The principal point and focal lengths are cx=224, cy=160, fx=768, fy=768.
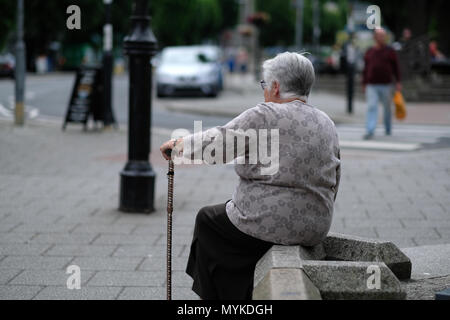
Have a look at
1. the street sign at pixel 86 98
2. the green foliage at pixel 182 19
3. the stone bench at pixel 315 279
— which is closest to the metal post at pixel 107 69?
the street sign at pixel 86 98

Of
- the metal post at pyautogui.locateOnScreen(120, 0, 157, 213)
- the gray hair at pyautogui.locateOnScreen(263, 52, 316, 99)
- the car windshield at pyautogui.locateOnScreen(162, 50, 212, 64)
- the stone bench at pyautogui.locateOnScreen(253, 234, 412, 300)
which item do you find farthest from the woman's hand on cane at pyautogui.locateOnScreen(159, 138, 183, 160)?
the car windshield at pyautogui.locateOnScreen(162, 50, 212, 64)

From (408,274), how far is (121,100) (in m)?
21.1

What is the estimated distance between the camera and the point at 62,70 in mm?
60906

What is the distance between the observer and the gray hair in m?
3.77

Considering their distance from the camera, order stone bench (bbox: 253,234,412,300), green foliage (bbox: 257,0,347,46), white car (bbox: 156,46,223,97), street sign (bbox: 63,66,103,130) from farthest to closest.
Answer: green foliage (bbox: 257,0,347,46), white car (bbox: 156,46,223,97), street sign (bbox: 63,66,103,130), stone bench (bbox: 253,234,412,300)

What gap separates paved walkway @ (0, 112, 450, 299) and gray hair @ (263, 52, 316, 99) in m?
1.66

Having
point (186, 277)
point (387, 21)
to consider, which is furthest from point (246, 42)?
point (186, 277)

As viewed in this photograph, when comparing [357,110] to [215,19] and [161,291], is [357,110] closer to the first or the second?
[161,291]

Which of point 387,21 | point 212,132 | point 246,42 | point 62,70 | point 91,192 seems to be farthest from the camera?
point 62,70

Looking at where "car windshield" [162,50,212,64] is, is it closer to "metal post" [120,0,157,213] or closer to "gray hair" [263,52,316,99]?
"metal post" [120,0,157,213]

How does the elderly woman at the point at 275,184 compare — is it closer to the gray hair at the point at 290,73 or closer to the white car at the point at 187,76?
the gray hair at the point at 290,73

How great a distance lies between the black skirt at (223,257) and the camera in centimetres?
386

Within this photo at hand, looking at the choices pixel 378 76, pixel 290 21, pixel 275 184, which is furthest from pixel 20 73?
pixel 290 21
